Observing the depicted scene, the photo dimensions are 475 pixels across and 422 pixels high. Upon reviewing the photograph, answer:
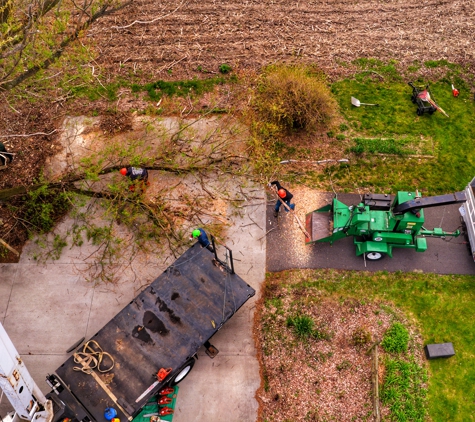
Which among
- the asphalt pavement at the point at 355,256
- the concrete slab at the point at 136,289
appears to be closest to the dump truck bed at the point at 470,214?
the asphalt pavement at the point at 355,256

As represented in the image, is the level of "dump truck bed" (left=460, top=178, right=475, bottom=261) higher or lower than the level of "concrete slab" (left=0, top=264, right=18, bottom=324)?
lower

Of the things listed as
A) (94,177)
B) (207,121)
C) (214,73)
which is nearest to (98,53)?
(214,73)

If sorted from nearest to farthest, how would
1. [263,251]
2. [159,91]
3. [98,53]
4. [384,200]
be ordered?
[384,200] < [263,251] < [159,91] < [98,53]

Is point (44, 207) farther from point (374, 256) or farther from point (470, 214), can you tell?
point (470, 214)

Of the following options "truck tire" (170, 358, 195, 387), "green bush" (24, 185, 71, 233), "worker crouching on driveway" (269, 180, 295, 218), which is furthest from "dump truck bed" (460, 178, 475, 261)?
"green bush" (24, 185, 71, 233)

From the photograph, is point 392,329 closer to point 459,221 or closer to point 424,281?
point 424,281

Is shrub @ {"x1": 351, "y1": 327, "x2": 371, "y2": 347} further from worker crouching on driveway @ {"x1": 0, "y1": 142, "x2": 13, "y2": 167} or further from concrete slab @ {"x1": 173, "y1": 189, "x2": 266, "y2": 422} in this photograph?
worker crouching on driveway @ {"x1": 0, "y1": 142, "x2": 13, "y2": 167}

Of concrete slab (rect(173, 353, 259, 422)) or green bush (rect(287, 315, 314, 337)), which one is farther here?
green bush (rect(287, 315, 314, 337))
